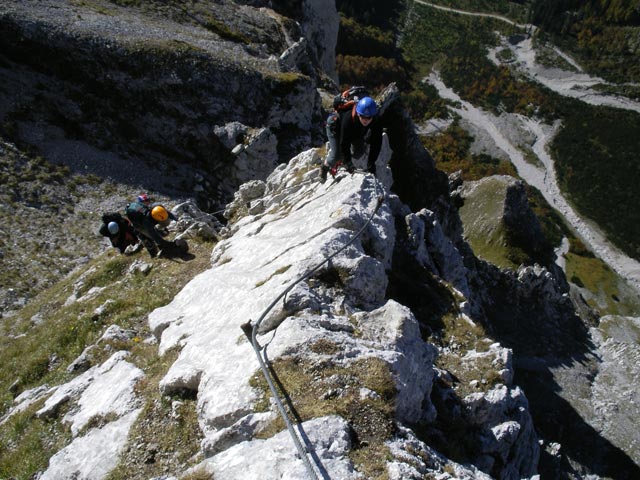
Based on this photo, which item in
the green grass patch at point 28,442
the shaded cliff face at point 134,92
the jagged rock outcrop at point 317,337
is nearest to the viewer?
the jagged rock outcrop at point 317,337

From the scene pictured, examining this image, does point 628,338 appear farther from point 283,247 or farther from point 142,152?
point 142,152

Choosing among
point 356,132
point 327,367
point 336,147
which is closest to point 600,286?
point 336,147

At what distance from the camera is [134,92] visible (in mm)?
40000

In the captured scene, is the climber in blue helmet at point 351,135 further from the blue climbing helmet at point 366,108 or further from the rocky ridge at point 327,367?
the rocky ridge at point 327,367

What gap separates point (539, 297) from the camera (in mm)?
44719

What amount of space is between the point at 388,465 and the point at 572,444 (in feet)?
103

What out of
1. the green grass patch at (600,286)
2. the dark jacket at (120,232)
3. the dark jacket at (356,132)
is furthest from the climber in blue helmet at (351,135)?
the green grass patch at (600,286)

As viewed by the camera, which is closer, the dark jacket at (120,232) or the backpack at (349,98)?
the backpack at (349,98)

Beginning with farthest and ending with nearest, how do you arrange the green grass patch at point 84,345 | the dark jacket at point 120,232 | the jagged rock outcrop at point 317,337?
the dark jacket at point 120,232, the green grass patch at point 84,345, the jagged rock outcrop at point 317,337

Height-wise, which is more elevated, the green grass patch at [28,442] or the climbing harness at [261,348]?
the climbing harness at [261,348]

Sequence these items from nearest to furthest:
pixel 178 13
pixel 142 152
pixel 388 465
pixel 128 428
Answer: pixel 388 465, pixel 128 428, pixel 142 152, pixel 178 13

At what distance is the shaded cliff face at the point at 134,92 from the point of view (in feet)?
123

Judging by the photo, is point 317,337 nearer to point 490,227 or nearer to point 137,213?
point 137,213

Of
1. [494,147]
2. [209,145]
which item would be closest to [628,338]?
[209,145]
